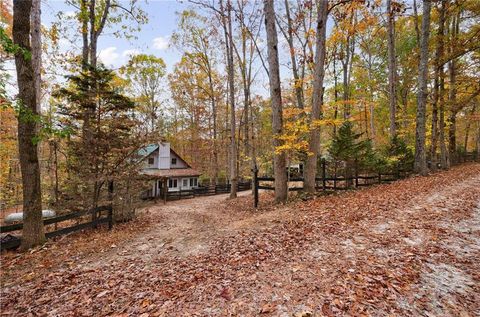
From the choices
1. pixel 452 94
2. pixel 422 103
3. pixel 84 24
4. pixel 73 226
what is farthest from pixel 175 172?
pixel 452 94

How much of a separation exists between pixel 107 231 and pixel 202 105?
63.4 ft

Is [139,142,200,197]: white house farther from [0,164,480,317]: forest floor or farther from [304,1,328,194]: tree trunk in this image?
[0,164,480,317]: forest floor

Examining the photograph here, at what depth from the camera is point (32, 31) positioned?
686cm

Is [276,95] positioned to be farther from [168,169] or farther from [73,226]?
[168,169]

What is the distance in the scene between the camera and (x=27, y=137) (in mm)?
5227

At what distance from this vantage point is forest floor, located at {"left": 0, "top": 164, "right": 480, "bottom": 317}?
276 cm

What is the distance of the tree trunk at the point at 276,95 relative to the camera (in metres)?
8.12

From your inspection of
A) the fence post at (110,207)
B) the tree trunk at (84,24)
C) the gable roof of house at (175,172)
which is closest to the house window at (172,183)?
the gable roof of house at (175,172)

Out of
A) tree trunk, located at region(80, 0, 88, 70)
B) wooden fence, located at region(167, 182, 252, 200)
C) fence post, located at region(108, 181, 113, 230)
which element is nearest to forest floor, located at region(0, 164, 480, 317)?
fence post, located at region(108, 181, 113, 230)

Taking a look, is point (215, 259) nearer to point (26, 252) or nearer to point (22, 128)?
point (26, 252)

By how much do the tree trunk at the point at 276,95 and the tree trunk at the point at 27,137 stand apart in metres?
6.68

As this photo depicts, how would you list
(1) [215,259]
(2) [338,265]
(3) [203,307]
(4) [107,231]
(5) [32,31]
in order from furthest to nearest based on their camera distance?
(4) [107,231]
(5) [32,31]
(1) [215,259]
(2) [338,265]
(3) [203,307]

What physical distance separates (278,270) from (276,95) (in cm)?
635

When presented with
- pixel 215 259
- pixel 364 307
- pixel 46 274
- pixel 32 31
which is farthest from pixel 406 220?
pixel 32 31
